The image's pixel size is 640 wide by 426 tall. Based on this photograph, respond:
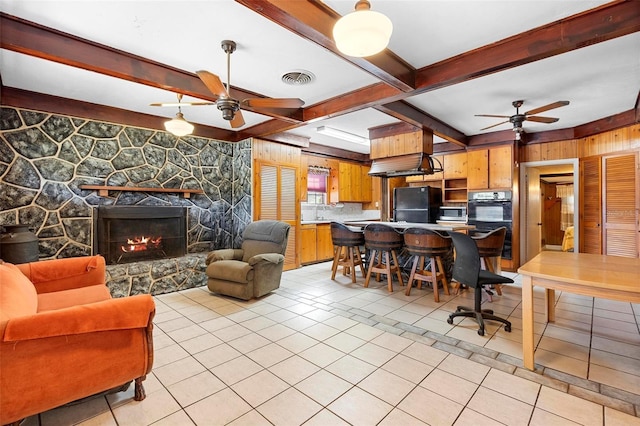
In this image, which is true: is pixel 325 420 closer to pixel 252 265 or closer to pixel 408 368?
pixel 408 368

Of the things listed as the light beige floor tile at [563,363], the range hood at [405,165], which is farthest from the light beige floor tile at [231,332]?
the range hood at [405,165]

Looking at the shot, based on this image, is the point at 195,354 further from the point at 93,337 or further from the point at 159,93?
the point at 159,93

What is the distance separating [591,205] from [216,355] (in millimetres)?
6342

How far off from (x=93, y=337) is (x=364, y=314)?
8.43 ft

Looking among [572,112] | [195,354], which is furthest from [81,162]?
[572,112]

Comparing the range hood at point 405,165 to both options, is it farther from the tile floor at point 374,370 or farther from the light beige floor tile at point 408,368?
the light beige floor tile at point 408,368

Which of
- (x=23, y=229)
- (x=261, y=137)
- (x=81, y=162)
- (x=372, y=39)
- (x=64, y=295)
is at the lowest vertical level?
(x=64, y=295)

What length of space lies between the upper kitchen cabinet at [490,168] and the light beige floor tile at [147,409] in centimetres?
609

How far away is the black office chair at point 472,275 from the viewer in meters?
2.92

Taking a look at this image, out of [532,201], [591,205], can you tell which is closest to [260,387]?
[591,205]

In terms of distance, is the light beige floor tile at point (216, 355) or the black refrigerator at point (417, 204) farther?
the black refrigerator at point (417, 204)

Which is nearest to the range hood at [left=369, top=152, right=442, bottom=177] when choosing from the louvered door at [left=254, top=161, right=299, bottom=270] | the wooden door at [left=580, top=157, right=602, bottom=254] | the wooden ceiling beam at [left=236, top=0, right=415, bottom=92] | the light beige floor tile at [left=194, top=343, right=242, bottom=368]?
the louvered door at [left=254, top=161, right=299, bottom=270]

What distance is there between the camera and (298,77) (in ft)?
10.7

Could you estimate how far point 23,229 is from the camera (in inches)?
134
